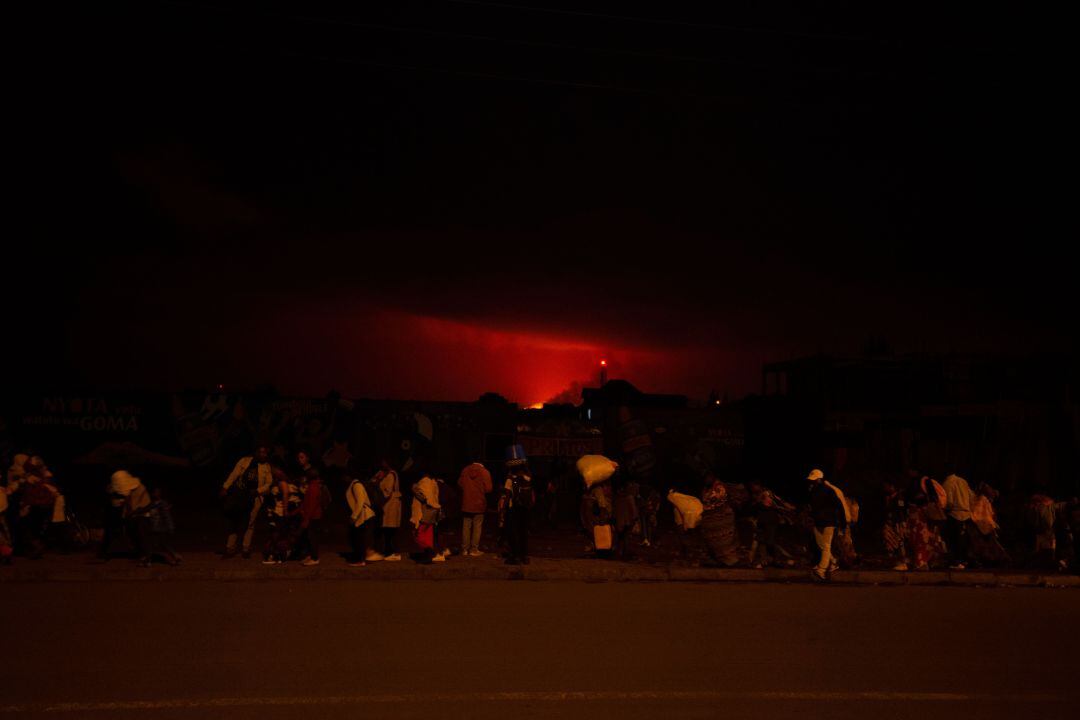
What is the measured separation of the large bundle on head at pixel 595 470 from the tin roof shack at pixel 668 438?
6982mm

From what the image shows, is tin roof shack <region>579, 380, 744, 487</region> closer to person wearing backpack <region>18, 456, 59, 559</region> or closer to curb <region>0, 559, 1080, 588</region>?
curb <region>0, 559, 1080, 588</region>

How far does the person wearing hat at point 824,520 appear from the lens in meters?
13.7

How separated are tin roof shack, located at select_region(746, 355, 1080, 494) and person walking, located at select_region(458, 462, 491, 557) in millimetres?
11236

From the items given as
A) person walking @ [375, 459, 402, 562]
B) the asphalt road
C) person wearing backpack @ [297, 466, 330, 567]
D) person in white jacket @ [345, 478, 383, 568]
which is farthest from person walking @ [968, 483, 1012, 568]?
person wearing backpack @ [297, 466, 330, 567]

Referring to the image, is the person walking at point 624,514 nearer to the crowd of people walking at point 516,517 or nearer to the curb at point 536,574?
the crowd of people walking at point 516,517

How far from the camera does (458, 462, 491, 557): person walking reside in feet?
49.6

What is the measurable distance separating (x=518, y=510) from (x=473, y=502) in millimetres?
985

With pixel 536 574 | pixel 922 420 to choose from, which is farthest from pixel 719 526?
pixel 922 420

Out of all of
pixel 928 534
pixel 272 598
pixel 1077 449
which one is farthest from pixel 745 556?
pixel 1077 449

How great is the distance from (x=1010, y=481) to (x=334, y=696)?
18.8 m

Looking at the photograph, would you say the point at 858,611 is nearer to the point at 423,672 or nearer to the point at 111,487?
the point at 423,672

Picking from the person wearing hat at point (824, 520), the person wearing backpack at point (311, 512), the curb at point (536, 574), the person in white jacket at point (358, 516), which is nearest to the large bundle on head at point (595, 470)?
the curb at point (536, 574)

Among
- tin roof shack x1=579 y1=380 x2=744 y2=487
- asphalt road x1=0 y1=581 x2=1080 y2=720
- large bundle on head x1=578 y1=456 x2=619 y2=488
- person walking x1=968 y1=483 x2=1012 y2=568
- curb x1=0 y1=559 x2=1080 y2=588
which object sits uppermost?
tin roof shack x1=579 y1=380 x2=744 y2=487

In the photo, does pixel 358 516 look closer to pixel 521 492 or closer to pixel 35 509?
pixel 521 492
